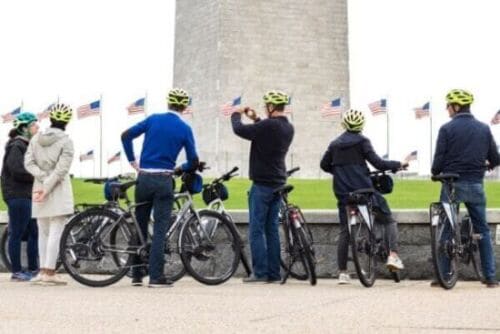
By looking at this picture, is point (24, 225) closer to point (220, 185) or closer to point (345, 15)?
point (220, 185)

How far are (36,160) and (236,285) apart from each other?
2105mm

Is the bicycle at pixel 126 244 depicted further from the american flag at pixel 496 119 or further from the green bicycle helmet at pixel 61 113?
the american flag at pixel 496 119

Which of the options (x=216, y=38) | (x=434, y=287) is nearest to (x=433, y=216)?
(x=434, y=287)

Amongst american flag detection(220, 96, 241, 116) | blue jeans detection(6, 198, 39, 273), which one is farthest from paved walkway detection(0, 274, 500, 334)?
american flag detection(220, 96, 241, 116)

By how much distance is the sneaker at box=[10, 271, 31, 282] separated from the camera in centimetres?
1152

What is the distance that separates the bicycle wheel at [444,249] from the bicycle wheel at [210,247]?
1734 millimetres

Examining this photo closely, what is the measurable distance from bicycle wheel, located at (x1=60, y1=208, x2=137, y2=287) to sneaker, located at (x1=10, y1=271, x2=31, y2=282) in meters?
1.23

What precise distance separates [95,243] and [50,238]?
535mm

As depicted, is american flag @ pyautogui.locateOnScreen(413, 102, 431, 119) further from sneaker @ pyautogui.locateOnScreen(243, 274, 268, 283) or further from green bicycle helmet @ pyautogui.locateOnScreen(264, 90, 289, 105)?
sneaker @ pyautogui.locateOnScreen(243, 274, 268, 283)

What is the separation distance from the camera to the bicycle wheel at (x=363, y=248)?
10.4 m

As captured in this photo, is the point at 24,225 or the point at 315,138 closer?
the point at 24,225

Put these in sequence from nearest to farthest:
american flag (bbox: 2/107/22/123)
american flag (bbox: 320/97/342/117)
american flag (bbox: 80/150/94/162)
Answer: american flag (bbox: 320/97/342/117), american flag (bbox: 2/107/22/123), american flag (bbox: 80/150/94/162)

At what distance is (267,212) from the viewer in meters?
11.0

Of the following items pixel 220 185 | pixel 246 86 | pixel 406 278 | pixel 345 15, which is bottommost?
pixel 406 278
